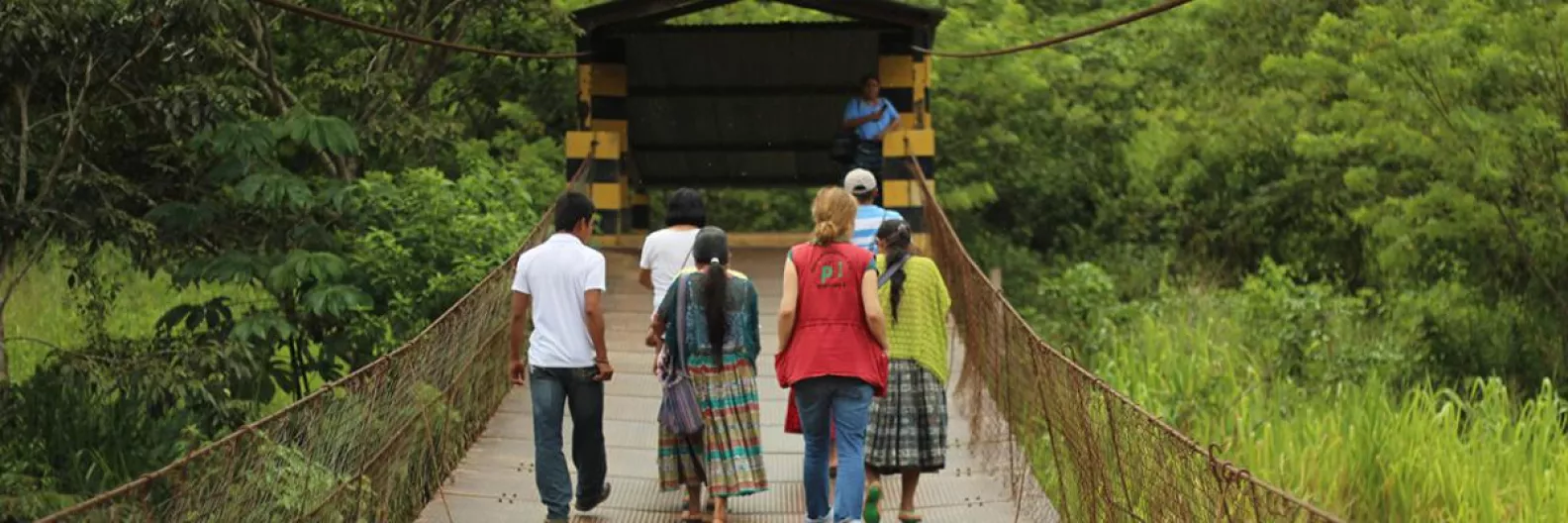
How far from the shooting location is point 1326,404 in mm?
17438

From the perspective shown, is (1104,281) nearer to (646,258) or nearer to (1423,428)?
(1423,428)

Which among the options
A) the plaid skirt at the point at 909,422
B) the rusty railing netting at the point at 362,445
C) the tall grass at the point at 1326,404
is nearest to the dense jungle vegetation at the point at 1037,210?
the tall grass at the point at 1326,404

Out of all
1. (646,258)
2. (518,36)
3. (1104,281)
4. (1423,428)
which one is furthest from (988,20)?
(646,258)

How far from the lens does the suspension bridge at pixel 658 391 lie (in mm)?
7566

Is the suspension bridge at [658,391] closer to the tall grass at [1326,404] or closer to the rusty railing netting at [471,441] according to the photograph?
the rusty railing netting at [471,441]

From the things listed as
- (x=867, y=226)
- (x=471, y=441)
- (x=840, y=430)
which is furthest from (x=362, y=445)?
(x=867, y=226)

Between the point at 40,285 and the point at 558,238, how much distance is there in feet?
59.4

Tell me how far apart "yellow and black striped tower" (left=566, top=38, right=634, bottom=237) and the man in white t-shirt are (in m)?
6.60

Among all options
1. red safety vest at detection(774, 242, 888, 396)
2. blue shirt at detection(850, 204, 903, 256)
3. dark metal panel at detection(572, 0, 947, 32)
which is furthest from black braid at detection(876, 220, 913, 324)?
dark metal panel at detection(572, 0, 947, 32)

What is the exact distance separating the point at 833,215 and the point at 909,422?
1.15 m

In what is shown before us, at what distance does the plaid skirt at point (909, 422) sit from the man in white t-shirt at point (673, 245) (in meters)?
0.95

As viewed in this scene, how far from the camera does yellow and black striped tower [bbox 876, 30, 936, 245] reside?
51.2 feet

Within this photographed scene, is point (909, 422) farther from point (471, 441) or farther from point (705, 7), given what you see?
point (705, 7)

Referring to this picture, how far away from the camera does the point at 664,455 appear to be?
352 inches
